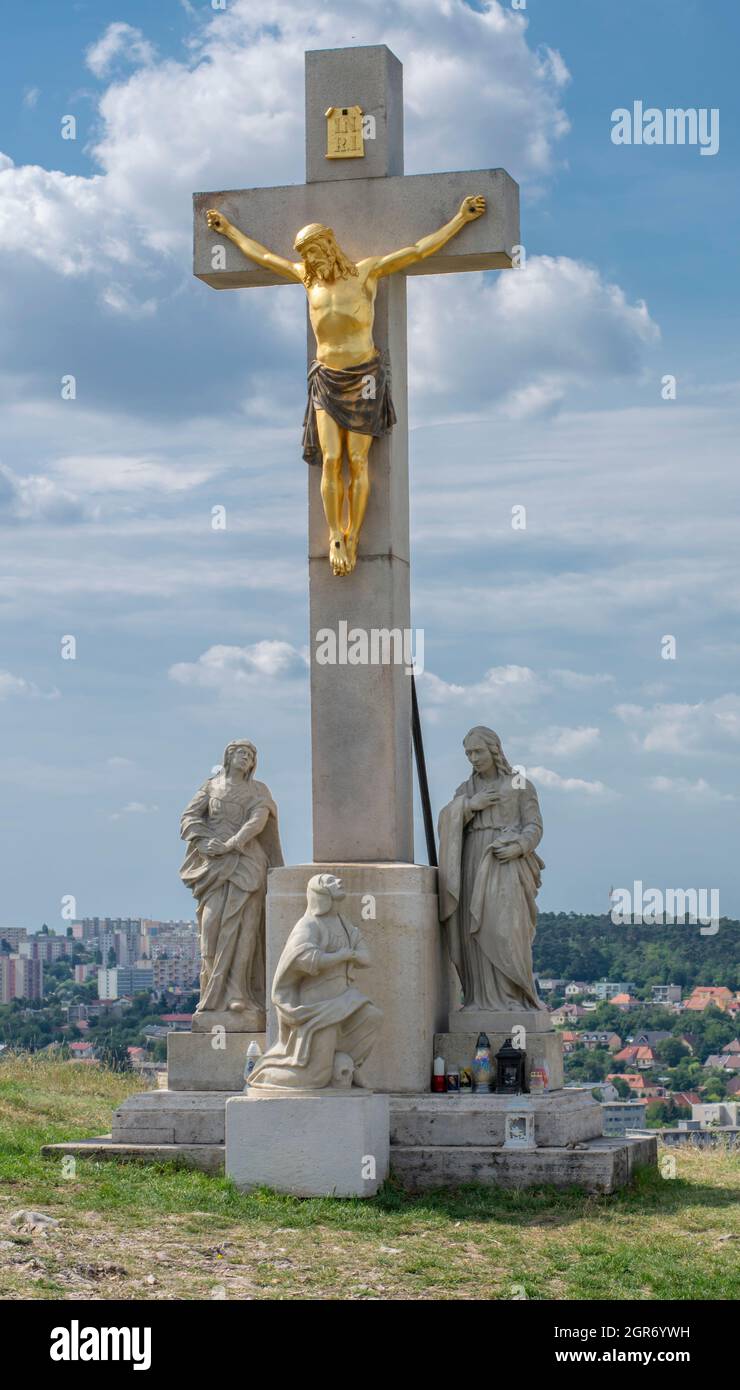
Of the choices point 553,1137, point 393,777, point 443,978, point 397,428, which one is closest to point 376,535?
point 397,428

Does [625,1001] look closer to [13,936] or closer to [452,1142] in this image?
[452,1142]

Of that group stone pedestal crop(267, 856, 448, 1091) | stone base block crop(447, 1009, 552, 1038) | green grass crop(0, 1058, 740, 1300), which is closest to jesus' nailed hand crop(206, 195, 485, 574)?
stone pedestal crop(267, 856, 448, 1091)

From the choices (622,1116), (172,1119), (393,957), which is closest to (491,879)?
(393,957)

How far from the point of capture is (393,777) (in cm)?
1467

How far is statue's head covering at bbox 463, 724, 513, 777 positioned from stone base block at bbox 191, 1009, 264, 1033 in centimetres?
253

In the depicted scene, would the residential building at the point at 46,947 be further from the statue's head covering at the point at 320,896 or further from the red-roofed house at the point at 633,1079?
the statue's head covering at the point at 320,896

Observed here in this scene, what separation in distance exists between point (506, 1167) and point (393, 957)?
1.63 m

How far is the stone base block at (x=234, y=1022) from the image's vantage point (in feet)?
49.7

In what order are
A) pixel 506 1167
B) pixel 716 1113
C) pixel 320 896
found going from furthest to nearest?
pixel 716 1113
pixel 506 1167
pixel 320 896

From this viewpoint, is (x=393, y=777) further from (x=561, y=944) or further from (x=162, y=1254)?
(x=561, y=944)

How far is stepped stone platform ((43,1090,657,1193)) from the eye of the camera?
44.3 ft

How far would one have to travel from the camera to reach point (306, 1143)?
12906 millimetres

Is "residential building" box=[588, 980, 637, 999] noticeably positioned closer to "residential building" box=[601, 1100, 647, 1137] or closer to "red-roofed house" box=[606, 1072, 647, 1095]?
"red-roofed house" box=[606, 1072, 647, 1095]

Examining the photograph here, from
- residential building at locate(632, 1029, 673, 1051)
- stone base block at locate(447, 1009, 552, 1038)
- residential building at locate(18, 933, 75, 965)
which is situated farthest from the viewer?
residential building at locate(18, 933, 75, 965)
